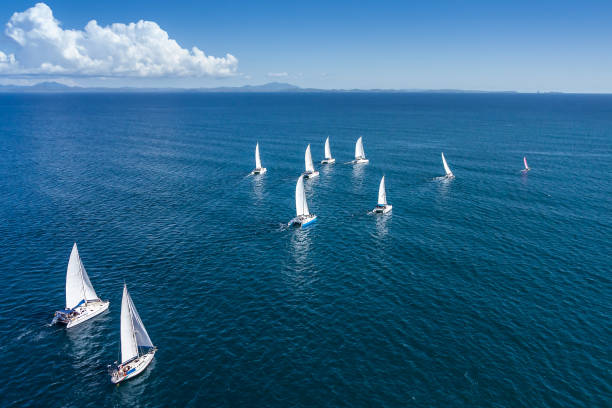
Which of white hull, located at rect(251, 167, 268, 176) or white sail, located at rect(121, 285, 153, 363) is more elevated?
white hull, located at rect(251, 167, 268, 176)

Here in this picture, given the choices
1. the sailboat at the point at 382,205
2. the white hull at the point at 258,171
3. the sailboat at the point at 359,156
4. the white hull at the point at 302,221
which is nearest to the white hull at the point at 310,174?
the white hull at the point at 258,171

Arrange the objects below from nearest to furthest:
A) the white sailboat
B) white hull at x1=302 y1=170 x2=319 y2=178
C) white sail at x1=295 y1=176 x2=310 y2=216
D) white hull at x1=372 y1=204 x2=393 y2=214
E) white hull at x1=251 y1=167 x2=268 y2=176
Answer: the white sailboat < white sail at x1=295 y1=176 x2=310 y2=216 < white hull at x1=372 y1=204 x2=393 y2=214 < white hull at x1=302 y1=170 x2=319 y2=178 < white hull at x1=251 y1=167 x2=268 y2=176

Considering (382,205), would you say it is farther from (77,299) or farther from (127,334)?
(77,299)

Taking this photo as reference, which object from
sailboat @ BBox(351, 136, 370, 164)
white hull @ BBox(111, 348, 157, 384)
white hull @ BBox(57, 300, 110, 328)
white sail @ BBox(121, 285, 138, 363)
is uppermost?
sailboat @ BBox(351, 136, 370, 164)

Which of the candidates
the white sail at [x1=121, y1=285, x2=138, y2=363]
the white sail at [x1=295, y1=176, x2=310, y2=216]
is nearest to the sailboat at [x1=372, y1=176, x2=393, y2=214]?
the white sail at [x1=295, y1=176, x2=310, y2=216]

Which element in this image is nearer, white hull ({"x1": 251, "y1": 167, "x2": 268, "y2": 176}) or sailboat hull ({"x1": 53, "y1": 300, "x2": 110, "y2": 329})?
sailboat hull ({"x1": 53, "y1": 300, "x2": 110, "y2": 329})

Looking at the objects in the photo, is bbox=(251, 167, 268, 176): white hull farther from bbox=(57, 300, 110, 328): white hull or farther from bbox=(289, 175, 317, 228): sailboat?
bbox=(57, 300, 110, 328): white hull

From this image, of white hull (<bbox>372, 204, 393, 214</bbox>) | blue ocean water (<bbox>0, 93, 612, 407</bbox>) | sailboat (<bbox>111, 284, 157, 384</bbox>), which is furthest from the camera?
white hull (<bbox>372, 204, 393, 214</bbox>)

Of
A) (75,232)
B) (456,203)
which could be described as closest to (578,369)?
(456,203)
